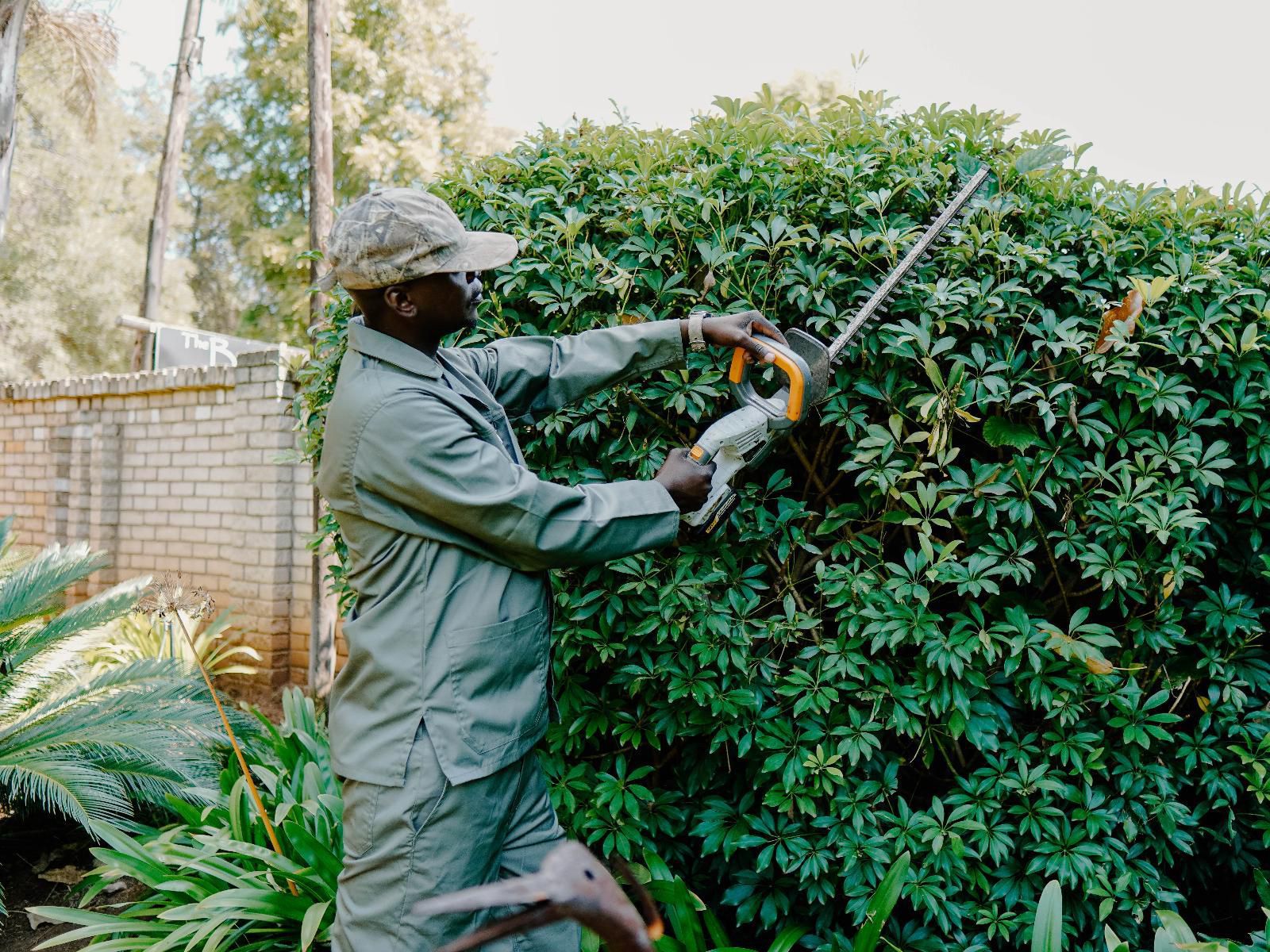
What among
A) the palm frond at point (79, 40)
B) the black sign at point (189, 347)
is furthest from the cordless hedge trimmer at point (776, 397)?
the palm frond at point (79, 40)

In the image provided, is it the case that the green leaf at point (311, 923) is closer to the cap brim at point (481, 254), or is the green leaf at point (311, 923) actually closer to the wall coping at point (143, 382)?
the cap brim at point (481, 254)

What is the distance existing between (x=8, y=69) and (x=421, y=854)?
6.42m

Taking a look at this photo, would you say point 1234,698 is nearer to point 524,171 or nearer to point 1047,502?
point 1047,502

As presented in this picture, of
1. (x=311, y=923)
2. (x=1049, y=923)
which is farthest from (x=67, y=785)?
(x=1049, y=923)

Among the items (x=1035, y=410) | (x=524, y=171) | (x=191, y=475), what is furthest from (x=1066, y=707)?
(x=191, y=475)

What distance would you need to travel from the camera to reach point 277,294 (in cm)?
2080

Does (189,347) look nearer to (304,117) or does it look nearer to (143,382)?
(143,382)

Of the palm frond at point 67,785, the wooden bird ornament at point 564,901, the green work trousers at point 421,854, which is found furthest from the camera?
the palm frond at point 67,785

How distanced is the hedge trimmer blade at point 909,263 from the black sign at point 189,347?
26.8ft

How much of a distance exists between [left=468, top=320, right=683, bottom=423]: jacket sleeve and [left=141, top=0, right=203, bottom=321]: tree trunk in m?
12.1

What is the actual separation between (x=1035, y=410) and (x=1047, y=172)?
78 cm

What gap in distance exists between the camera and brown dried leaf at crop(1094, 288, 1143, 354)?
2.48 meters

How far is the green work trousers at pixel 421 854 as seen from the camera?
188 cm

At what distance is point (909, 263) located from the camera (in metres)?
2.49
